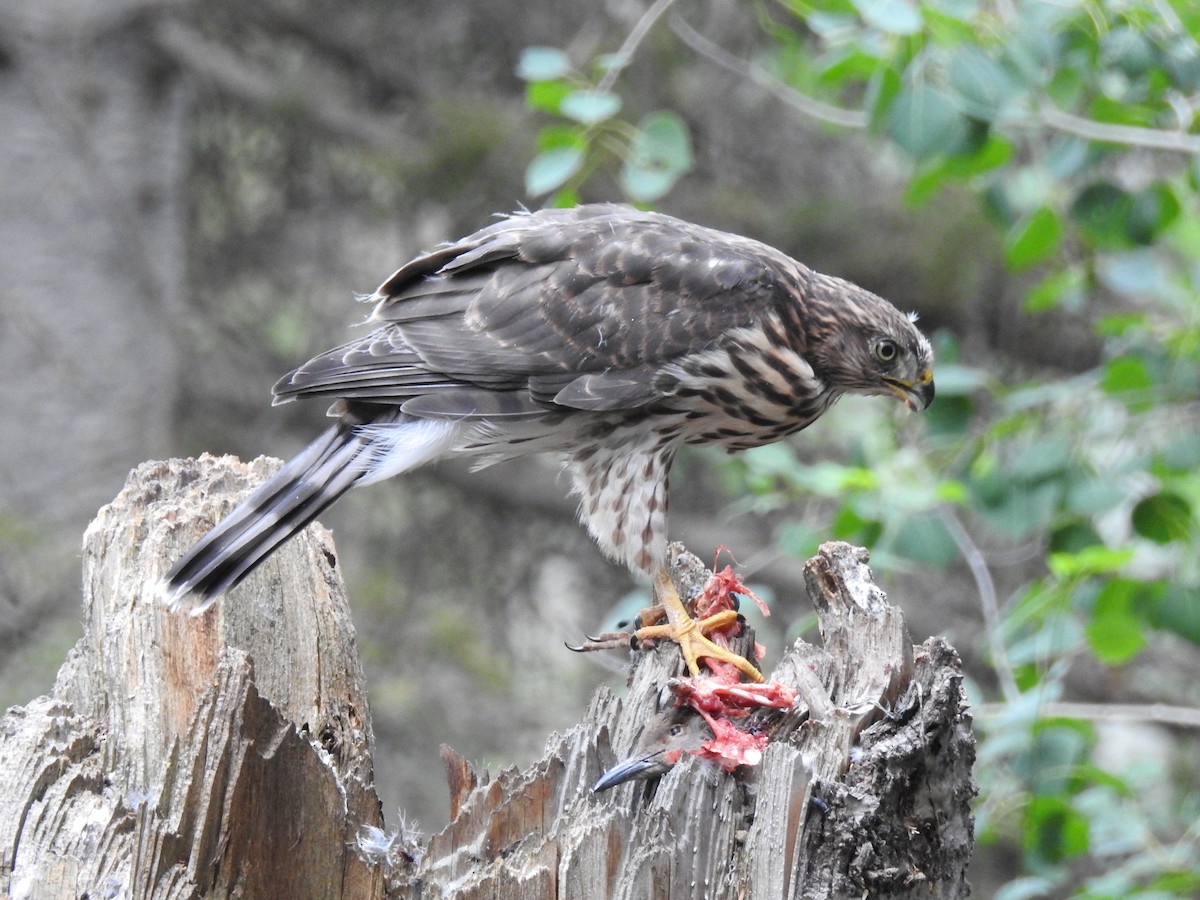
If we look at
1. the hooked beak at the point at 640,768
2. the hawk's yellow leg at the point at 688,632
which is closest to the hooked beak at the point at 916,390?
the hawk's yellow leg at the point at 688,632

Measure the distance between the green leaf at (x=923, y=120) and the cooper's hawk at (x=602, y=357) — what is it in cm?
52

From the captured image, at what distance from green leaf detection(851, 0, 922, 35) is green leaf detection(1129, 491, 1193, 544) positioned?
1468 millimetres

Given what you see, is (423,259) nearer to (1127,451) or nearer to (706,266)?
(706,266)

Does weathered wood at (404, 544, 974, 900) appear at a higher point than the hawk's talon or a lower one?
lower

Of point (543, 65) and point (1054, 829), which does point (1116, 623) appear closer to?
point (1054, 829)

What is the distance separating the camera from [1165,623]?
11.7ft

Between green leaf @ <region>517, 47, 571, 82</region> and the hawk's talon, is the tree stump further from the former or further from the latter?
green leaf @ <region>517, 47, 571, 82</region>

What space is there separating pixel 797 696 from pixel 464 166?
3486 millimetres

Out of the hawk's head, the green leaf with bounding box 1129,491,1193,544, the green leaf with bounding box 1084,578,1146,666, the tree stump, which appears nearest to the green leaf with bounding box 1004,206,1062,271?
the hawk's head

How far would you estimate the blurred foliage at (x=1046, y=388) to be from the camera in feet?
11.0

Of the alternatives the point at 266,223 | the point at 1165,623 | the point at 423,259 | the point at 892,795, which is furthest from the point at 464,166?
the point at 892,795

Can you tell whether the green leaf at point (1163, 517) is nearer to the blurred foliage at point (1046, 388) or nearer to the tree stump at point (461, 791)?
the blurred foliage at point (1046, 388)

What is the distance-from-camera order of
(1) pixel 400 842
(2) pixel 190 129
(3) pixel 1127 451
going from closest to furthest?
(1) pixel 400 842
(3) pixel 1127 451
(2) pixel 190 129

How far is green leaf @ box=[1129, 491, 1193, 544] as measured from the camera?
3561mm
